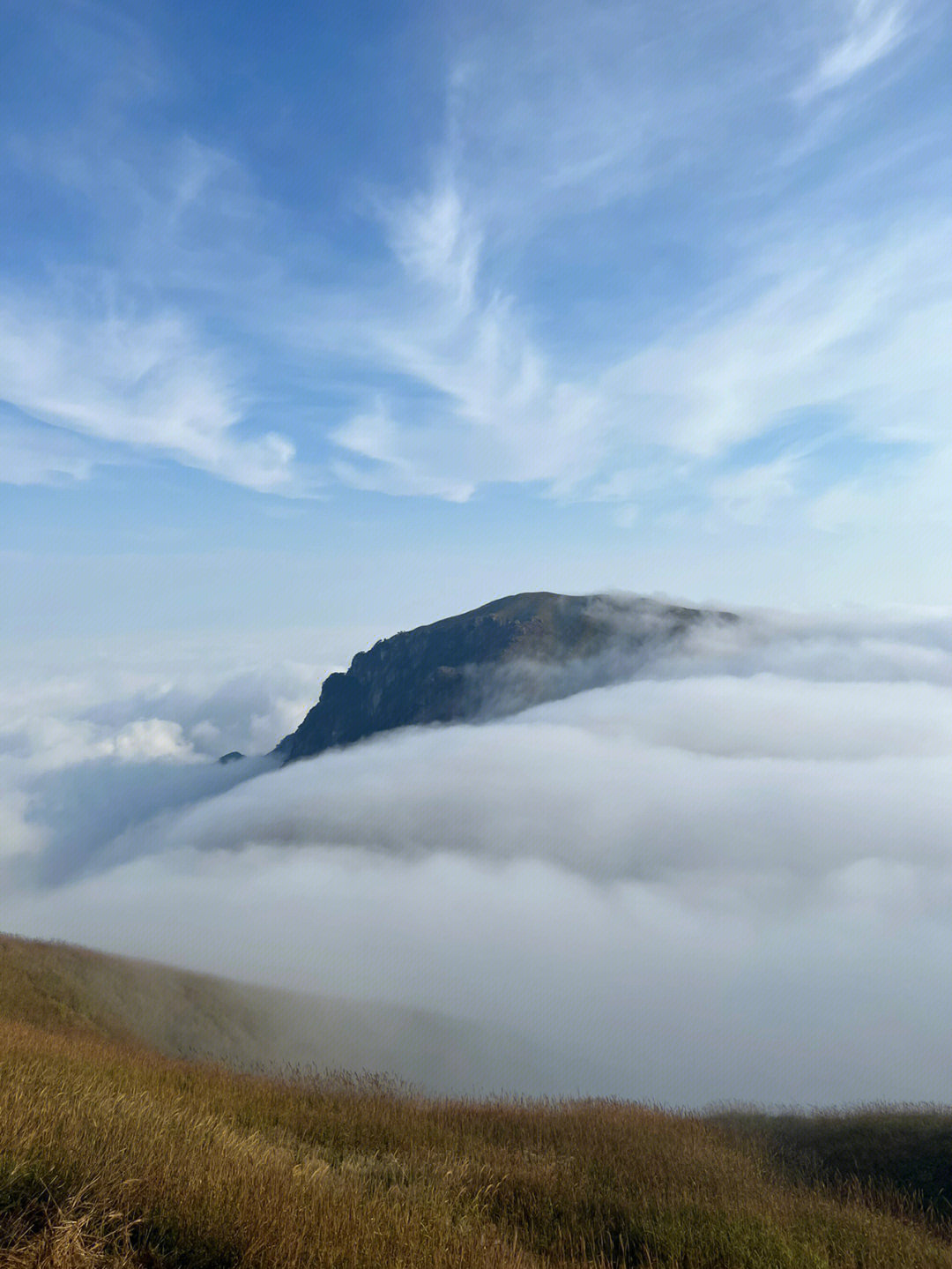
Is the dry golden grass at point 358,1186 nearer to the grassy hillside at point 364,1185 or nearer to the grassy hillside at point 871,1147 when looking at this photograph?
the grassy hillside at point 364,1185

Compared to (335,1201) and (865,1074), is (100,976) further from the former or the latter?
(865,1074)

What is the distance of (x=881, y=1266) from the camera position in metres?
10.4

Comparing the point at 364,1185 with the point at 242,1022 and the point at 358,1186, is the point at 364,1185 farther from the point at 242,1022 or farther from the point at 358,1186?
the point at 242,1022

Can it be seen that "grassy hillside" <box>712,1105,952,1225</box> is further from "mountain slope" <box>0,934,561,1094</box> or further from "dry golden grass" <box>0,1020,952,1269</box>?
"mountain slope" <box>0,934,561,1094</box>

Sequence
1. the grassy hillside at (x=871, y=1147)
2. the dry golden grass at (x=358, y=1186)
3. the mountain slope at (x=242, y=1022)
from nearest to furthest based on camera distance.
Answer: the dry golden grass at (x=358, y=1186)
the grassy hillside at (x=871, y=1147)
the mountain slope at (x=242, y=1022)

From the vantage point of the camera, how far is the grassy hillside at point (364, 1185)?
21.9 ft

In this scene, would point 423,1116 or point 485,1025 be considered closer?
point 423,1116

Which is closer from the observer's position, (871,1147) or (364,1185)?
(364,1185)

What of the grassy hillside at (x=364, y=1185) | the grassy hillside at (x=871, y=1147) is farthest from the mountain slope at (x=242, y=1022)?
the grassy hillside at (x=871, y=1147)

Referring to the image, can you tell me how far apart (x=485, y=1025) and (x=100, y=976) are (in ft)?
354

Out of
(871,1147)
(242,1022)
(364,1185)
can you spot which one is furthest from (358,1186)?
(242,1022)

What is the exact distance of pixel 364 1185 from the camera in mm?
10055

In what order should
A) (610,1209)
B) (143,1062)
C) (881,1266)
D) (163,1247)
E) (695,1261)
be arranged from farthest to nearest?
(143,1062) < (610,1209) < (881,1266) < (695,1261) < (163,1247)

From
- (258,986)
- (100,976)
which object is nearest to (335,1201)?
(100,976)
